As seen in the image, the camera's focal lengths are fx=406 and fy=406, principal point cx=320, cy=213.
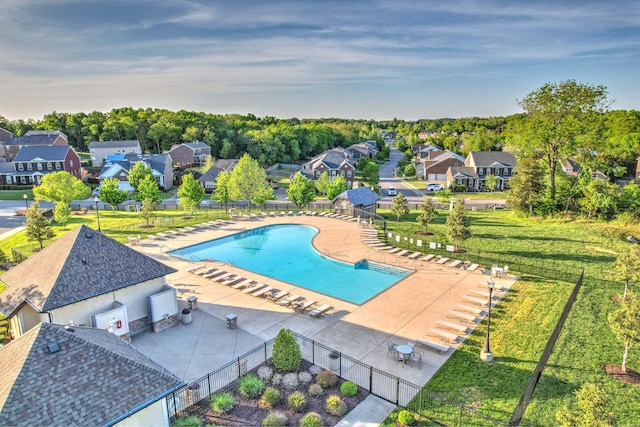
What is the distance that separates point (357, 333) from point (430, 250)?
1423 centimetres

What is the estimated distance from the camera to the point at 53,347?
10633 millimetres

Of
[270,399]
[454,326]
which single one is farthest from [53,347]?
[454,326]

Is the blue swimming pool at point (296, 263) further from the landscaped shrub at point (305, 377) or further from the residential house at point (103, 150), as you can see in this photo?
the residential house at point (103, 150)

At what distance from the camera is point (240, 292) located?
23.4m

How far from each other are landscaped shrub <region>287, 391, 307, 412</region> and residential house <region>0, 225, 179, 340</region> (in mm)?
8511

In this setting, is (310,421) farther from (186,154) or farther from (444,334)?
(186,154)

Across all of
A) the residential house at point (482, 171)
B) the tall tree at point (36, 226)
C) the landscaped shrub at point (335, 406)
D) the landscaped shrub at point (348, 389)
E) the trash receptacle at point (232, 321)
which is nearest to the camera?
the landscaped shrub at point (335, 406)

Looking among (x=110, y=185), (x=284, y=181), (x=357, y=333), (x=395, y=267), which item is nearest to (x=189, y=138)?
(x=284, y=181)

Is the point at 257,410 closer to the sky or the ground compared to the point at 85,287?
closer to the ground

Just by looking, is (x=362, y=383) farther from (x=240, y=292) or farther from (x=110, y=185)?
(x=110, y=185)

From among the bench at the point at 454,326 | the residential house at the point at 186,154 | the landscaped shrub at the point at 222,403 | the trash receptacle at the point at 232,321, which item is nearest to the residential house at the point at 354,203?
the bench at the point at 454,326

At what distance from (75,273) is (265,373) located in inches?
365

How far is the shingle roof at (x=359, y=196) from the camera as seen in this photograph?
43.8 meters

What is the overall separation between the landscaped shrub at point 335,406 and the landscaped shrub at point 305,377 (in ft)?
4.65
